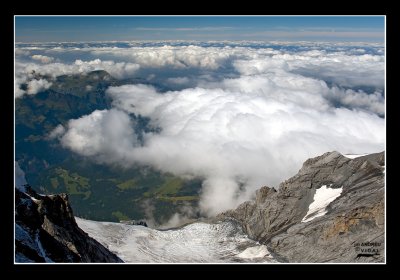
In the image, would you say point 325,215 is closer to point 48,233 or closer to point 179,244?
point 179,244

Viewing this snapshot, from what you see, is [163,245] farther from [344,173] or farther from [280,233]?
[344,173]

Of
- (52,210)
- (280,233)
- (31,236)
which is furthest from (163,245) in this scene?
(31,236)

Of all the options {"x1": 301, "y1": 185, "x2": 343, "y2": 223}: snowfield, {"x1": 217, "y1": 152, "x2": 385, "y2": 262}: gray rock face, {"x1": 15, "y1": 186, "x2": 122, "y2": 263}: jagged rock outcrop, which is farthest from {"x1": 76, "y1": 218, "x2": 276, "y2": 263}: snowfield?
{"x1": 301, "y1": 185, "x2": 343, "y2": 223}: snowfield

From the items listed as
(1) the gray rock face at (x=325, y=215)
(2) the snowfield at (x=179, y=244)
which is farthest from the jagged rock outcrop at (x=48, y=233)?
(1) the gray rock face at (x=325, y=215)

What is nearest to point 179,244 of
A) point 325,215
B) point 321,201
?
point 325,215

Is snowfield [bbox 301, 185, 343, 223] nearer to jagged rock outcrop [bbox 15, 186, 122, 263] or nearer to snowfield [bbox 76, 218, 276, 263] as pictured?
snowfield [bbox 76, 218, 276, 263]
